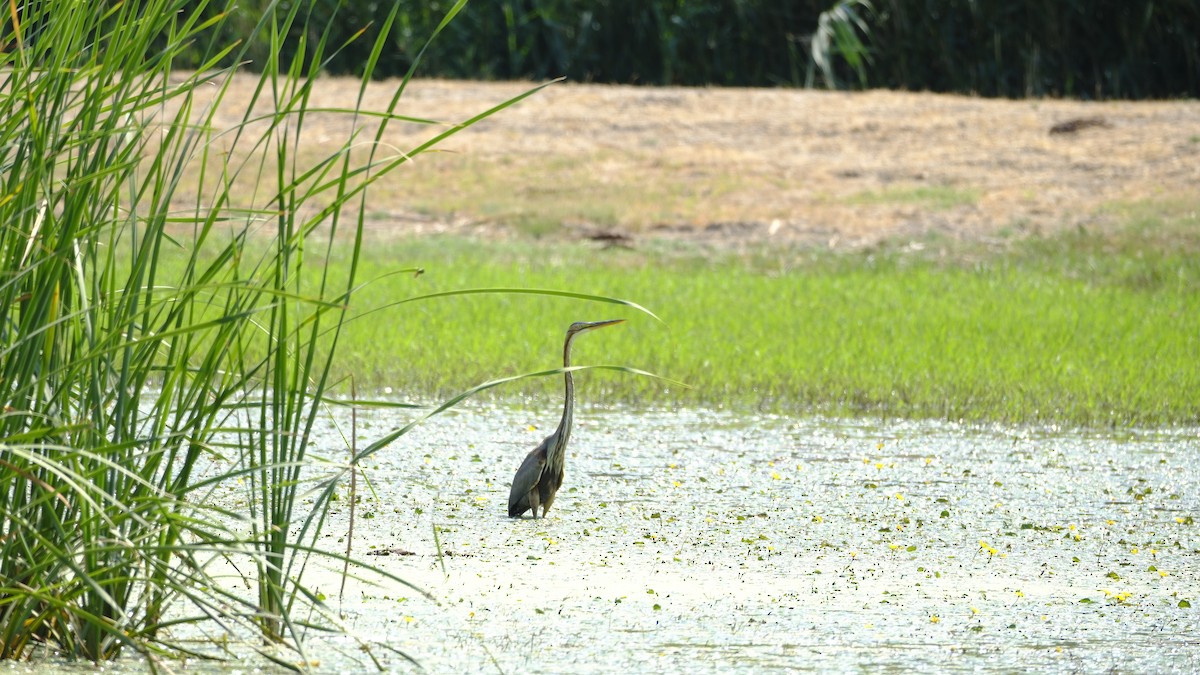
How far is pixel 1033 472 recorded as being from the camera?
5.13 m

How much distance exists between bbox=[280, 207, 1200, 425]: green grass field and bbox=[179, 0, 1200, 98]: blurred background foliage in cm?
541

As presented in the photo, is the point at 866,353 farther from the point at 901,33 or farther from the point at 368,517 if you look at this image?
the point at 901,33

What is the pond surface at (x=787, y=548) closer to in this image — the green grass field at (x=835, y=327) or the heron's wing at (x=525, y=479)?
the heron's wing at (x=525, y=479)

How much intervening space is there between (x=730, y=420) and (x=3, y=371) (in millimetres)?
3697

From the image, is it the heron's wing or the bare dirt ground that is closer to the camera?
the heron's wing

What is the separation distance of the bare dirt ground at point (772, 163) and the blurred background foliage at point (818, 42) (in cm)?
178

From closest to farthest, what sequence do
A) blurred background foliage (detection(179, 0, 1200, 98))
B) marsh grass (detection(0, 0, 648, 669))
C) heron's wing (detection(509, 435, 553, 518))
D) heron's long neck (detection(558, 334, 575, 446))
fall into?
marsh grass (detection(0, 0, 648, 669)) < heron's wing (detection(509, 435, 553, 518)) < heron's long neck (detection(558, 334, 575, 446)) < blurred background foliage (detection(179, 0, 1200, 98))

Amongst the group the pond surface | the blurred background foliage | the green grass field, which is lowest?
the pond surface

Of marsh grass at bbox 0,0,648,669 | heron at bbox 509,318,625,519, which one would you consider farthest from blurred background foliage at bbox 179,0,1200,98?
marsh grass at bbox 0,0,648,669

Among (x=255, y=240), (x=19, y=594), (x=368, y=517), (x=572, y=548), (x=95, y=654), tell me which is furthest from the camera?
(x=255, y=240)

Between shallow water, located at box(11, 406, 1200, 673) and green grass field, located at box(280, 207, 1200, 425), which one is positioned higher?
green grass field, located at box(280, 207, 1200, 425)

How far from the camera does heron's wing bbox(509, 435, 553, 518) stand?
14.1ft

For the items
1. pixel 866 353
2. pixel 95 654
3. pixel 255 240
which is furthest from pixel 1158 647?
pixel 255 240

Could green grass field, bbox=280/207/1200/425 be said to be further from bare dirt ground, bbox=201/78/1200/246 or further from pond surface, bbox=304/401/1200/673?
bare dirt ground, bbox=201/78/1200/246
